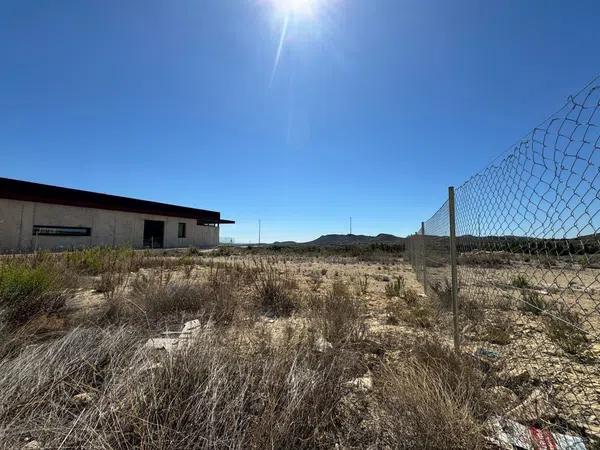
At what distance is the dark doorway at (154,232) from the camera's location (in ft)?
114

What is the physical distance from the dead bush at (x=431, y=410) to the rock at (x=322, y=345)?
2.22 ft

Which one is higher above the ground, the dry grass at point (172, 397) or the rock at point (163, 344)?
the rock at point (163, 344)

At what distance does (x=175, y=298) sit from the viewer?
17.8 ft

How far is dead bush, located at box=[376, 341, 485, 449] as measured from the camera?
76.6 inches

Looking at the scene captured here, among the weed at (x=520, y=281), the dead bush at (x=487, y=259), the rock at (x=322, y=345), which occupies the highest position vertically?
the dead bush at (x=487, y=259)

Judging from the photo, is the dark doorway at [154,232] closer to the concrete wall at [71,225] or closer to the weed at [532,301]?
the concrete wall at [71,225]

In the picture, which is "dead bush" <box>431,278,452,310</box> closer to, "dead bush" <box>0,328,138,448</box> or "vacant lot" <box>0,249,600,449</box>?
"vacant lot" <box>0,249,600,449</box>

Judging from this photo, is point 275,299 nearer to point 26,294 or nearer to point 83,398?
point 26,294

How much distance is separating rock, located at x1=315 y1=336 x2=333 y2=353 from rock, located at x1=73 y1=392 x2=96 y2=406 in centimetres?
185

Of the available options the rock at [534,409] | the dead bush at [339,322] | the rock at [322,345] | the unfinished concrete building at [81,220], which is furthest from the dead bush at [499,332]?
the unfinished concrete building at [81,220]

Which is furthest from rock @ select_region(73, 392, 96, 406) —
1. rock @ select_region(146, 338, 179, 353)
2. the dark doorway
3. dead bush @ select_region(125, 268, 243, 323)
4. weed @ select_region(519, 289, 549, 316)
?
the dark doorway

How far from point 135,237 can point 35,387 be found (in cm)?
3363

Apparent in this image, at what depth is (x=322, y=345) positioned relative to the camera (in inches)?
138

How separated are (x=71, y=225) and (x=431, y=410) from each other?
31.2 metres
